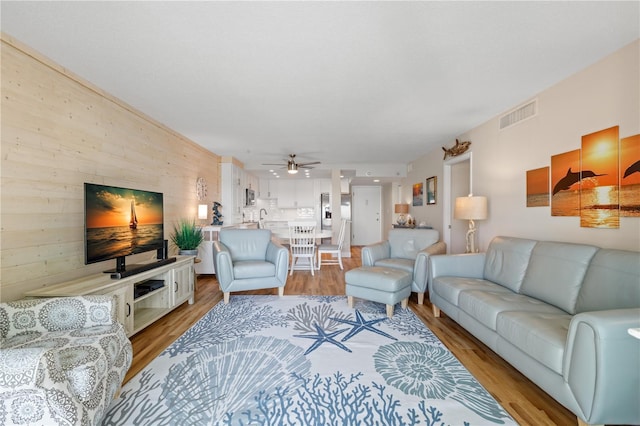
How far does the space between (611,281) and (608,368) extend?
0.76m

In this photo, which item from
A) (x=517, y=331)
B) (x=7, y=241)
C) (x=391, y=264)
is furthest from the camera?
(x=391, y=264)

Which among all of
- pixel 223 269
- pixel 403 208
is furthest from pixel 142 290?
pixel 403 208

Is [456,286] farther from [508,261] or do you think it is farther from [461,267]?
[508,261]

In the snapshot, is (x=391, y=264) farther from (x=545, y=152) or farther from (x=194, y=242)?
(x=194, y=242)

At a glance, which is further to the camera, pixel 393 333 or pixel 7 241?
pixel 393 333

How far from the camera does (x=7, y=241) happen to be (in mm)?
1854

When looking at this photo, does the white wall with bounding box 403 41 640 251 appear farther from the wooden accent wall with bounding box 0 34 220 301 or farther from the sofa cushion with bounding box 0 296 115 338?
the wooden accent wall with bounding box 0 34 220 301

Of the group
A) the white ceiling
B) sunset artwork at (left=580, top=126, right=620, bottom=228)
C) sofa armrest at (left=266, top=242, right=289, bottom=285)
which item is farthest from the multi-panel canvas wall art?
sofa armrest at (left=266, top=242, right=289, bottom=285)

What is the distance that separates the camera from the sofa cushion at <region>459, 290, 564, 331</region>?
1958mm

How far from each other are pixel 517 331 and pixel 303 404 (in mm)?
1456


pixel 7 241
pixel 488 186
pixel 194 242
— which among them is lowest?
pixel 194 242

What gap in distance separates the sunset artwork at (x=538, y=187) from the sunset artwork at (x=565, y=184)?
0.08m

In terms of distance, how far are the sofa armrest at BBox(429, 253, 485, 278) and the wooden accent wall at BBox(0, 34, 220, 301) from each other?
3554 mm

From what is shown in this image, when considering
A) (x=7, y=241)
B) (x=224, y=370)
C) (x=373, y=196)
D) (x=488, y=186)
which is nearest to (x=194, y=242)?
(x=7, y=241)
